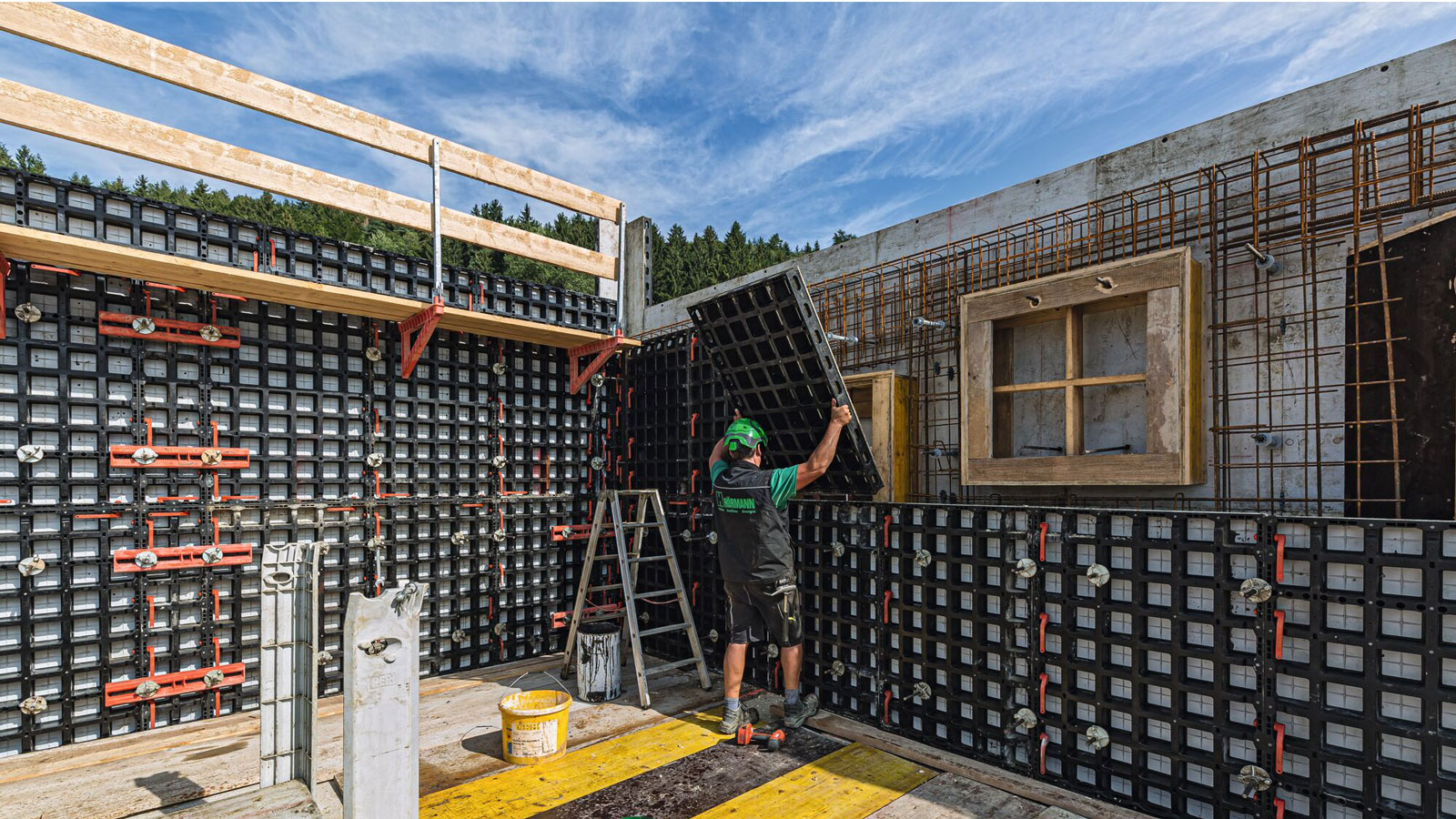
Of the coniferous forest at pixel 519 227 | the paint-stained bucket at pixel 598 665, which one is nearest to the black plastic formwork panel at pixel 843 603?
the paint-stained bucket at pixel 598 665

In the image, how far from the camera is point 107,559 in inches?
241

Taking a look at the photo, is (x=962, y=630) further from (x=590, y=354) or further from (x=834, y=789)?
(x=590, y=354)

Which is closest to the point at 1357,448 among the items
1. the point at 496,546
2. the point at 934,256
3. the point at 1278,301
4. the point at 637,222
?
the point at 1278,301

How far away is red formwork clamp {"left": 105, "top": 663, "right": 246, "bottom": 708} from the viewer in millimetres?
6109

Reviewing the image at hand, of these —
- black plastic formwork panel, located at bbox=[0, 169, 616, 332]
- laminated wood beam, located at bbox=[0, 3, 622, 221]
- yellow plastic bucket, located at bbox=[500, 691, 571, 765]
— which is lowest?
yellow plastic bucket, located at bbox=[500, 691, 571, 765]

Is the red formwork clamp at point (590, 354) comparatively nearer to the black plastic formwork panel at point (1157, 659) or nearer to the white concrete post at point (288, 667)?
the white concrete post at point (288, 667)

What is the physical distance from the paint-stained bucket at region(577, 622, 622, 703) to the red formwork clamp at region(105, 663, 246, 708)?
3.26 meters

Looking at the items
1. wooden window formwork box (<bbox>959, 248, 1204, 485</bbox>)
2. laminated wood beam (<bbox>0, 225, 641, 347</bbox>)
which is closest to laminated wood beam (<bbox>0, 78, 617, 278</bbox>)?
laminated wood beam (<bbox>0, 225, 641, 347</bbox>)

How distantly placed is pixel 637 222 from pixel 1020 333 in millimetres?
14093

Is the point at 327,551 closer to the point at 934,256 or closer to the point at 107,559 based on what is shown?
the point at 107,559

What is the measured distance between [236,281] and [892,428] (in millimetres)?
6330

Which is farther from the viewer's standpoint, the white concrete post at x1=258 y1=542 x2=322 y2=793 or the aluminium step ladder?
the aluminium step ladder

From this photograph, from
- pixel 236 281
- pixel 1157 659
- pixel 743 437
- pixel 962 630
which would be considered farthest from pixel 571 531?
pixel 1157 659

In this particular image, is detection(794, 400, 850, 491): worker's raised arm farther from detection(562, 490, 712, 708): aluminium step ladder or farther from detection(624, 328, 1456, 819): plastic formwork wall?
detection(562, 490, 712, 708): aluminium step ladder
